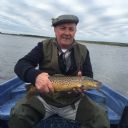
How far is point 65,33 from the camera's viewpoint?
14.7 feet

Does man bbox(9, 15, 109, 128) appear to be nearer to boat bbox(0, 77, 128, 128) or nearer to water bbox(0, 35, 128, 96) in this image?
boat bbox(0, 77, 128, 128)

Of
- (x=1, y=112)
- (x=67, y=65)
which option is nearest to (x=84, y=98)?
(x=67, y=65)

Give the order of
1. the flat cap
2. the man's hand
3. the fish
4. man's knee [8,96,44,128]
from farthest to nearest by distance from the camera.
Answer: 1. the flat cap
2. man's knee [8,96,44,128]
3. the fish
4. the man's hand

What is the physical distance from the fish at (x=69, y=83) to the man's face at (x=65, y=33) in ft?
2.37

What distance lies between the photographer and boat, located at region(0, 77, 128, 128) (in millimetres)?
4641

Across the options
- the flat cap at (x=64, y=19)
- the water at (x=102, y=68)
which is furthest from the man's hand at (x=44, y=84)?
the water at (x=102, y=68)

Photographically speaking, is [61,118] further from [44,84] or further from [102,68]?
[102,68]

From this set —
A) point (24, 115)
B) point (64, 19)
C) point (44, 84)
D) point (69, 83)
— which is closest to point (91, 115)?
point (69, 83)

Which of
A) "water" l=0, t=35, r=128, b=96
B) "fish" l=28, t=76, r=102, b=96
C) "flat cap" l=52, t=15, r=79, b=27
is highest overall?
"flat cap" l=52, t=15, r=79, b=27

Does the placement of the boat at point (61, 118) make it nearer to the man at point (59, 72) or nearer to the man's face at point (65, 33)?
the man at point (59, 72)

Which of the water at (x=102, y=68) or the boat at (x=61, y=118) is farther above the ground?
the boat at (x=61, y=118)

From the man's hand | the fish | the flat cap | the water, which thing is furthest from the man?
the water

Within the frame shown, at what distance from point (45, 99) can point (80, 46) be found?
3.25 ft

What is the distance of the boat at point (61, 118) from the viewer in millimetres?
4641
